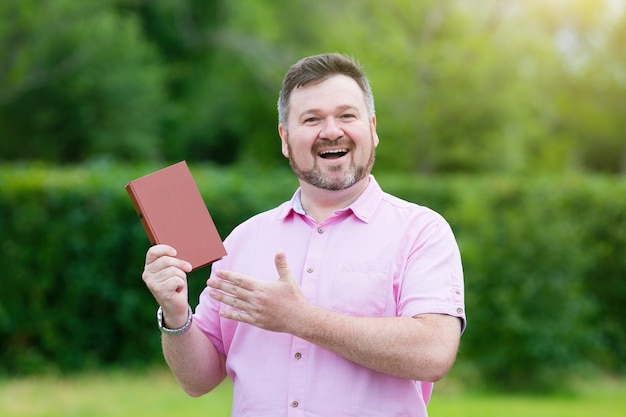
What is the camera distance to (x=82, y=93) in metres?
26.5

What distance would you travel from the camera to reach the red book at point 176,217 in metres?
2.72

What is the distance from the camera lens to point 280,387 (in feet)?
8.75

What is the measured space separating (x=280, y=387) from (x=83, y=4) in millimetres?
23920

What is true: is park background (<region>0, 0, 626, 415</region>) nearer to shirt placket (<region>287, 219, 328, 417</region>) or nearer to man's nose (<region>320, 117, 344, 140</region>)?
shirt placket (<region>287, 219, 328, 417</region>)

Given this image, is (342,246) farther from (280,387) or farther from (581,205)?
(581,205)

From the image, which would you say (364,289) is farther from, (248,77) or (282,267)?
(248,77)

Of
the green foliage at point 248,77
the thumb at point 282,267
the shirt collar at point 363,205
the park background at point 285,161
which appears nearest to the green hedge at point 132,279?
the park background at point 285,161

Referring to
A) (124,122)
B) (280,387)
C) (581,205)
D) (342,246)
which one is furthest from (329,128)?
(124,122)

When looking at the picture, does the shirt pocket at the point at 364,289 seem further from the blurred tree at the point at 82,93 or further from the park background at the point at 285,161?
the blurred tree at the point at 82,93

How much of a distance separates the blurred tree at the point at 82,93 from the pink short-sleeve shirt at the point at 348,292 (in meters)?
22.9

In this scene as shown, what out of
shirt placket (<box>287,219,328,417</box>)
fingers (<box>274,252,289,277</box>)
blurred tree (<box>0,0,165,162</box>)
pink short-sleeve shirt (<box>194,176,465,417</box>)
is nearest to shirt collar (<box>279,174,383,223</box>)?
pink short-sleeve shirt (<box>194,176,465,417</box>)

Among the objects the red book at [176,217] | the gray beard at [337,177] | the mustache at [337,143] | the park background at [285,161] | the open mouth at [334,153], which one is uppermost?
the park background at [285,161]

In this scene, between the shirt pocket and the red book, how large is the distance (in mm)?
397

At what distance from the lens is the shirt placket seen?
2.62 meters
